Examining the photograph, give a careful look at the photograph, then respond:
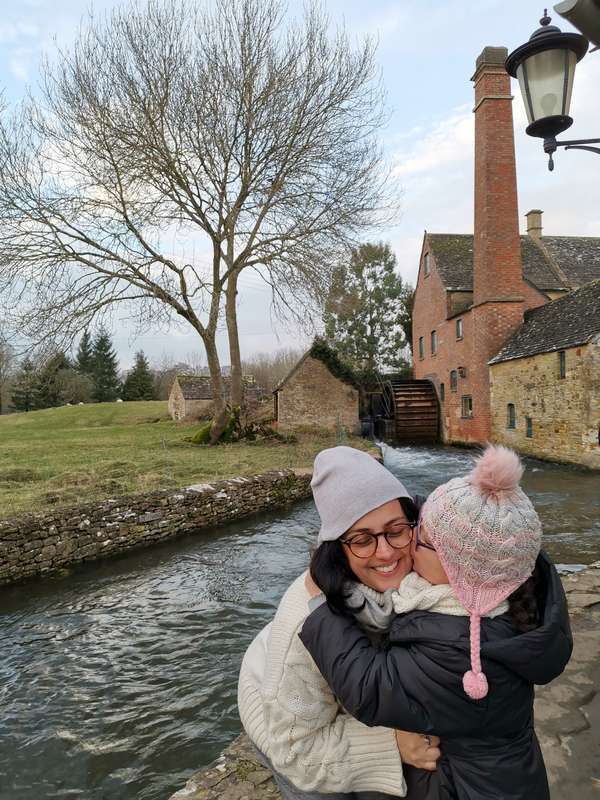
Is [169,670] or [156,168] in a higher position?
[156,168]

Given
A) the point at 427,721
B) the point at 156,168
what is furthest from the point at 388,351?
the point at 427,721

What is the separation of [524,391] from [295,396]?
9192mm

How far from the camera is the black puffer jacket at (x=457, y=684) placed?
1189mm

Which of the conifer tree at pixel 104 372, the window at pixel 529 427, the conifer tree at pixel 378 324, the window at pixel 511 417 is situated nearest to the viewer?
the window at pixel 529 427

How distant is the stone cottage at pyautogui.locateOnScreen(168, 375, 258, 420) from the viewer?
32594 mm

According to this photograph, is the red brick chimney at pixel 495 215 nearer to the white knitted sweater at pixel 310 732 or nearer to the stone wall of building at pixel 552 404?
the stone wall of building at pixel 552 404

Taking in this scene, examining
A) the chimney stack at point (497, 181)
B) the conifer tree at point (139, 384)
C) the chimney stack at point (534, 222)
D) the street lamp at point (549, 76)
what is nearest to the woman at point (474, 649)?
the street lamp at point (549, 76)

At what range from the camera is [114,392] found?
51688mm

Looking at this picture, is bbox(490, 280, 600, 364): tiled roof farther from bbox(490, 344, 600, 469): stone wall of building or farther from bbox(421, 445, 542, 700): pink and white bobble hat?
bbox(421, 445, 542, 700): pink and white bobble hat

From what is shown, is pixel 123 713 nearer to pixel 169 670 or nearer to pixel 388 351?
pixel 169 670

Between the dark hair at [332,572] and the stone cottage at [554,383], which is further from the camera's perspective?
the stone cottage at [554,383]

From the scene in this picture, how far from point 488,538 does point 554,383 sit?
16482mm

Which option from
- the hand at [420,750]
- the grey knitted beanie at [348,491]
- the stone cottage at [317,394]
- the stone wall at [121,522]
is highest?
the stone cottage at [317,394]

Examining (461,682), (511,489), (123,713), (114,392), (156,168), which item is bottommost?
(123,713)
